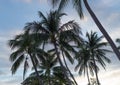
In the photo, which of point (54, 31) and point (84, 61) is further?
point (84, 61)

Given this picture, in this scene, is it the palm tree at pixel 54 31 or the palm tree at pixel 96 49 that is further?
the palm tree at pixel 96 49

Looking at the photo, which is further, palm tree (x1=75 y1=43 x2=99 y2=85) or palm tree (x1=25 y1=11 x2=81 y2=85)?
palm tree (x1=75 y1=43 x2=99 y2=85)

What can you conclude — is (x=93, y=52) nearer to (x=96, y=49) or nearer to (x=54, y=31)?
(x=96, y=49)

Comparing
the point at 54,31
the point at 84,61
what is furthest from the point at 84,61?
the point at 54,31

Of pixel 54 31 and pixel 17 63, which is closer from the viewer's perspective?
pixel 54 31

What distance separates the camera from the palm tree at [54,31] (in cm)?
4094

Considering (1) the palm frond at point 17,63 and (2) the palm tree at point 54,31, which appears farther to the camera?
(1) the palm frond at point 17,63

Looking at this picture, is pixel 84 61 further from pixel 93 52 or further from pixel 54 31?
pixel 54 31

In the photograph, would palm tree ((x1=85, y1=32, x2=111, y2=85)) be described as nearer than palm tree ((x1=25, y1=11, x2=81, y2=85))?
No

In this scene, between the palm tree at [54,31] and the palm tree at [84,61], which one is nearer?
the palm tree at [54,31]

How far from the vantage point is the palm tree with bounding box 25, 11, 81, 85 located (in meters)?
40.9

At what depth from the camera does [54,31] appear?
41.5 metres

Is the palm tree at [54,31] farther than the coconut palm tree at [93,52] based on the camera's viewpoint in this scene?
No

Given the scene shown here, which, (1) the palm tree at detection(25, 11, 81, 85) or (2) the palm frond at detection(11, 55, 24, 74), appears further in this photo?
(2) the palm frond at detection(11, 55, 24, 74)
